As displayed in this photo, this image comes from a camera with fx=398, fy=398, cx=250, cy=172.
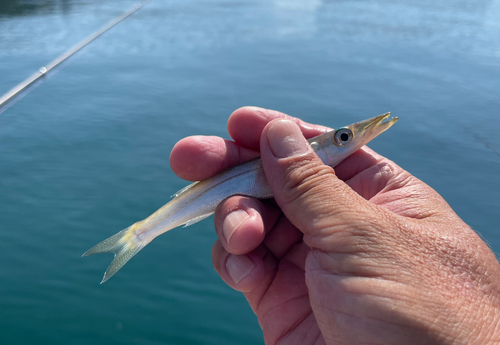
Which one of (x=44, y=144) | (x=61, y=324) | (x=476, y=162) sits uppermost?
(x=476, y=162)

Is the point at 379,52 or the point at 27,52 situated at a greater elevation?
the point at 379,52

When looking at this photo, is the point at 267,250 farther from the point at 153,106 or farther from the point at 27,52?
the point at 27,52

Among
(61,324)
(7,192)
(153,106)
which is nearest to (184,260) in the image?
→ (61,324)

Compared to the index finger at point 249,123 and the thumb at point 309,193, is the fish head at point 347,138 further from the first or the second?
the thumb at point 309,193

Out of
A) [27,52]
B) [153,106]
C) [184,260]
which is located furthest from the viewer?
[27,52]

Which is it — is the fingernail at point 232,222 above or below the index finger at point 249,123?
below

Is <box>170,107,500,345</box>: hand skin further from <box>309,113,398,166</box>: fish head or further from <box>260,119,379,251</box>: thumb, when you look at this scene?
<box>309,113,398,166</box>: fish head

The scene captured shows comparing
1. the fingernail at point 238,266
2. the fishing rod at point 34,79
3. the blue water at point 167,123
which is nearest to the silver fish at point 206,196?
the fingernail at point 238,266

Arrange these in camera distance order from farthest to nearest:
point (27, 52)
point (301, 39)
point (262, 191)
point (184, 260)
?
point (301, 39), point (27, 52), point (184, 260), point (262, 191)
